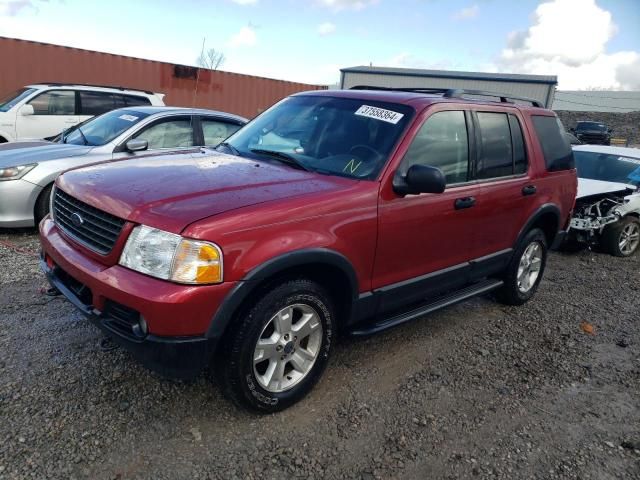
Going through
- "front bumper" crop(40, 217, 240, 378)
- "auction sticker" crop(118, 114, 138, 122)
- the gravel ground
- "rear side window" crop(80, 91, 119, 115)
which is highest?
"rear side window" crop(80, 91, 119, 115)

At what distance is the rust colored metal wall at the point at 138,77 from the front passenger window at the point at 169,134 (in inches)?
350

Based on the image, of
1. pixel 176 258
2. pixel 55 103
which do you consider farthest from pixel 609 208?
pixel 55 103

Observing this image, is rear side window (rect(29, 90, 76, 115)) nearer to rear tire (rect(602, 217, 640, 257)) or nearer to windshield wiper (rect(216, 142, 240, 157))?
windshield wiper (rect(216, 142, 240, 157))

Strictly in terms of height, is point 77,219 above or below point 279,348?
above

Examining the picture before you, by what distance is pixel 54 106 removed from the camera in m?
8.78

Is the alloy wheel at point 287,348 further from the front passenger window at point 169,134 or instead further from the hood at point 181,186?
the front passenger window at point 169,134

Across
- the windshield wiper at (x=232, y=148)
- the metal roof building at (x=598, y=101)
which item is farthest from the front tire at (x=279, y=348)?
the metal roof building at (x=598, y=101)

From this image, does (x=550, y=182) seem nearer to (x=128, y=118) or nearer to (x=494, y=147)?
(x=494, y=147)

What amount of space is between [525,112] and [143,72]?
13262mm

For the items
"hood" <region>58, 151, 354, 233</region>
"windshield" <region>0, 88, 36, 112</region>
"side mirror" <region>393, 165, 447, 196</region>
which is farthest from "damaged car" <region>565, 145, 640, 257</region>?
"windshield" <region>0, 88, 36, 112</region>

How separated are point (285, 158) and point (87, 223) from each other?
4.38 ft

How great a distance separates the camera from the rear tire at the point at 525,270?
15.2 ft

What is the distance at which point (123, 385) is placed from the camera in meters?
3.05

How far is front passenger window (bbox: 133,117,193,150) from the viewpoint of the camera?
20.4 ft
